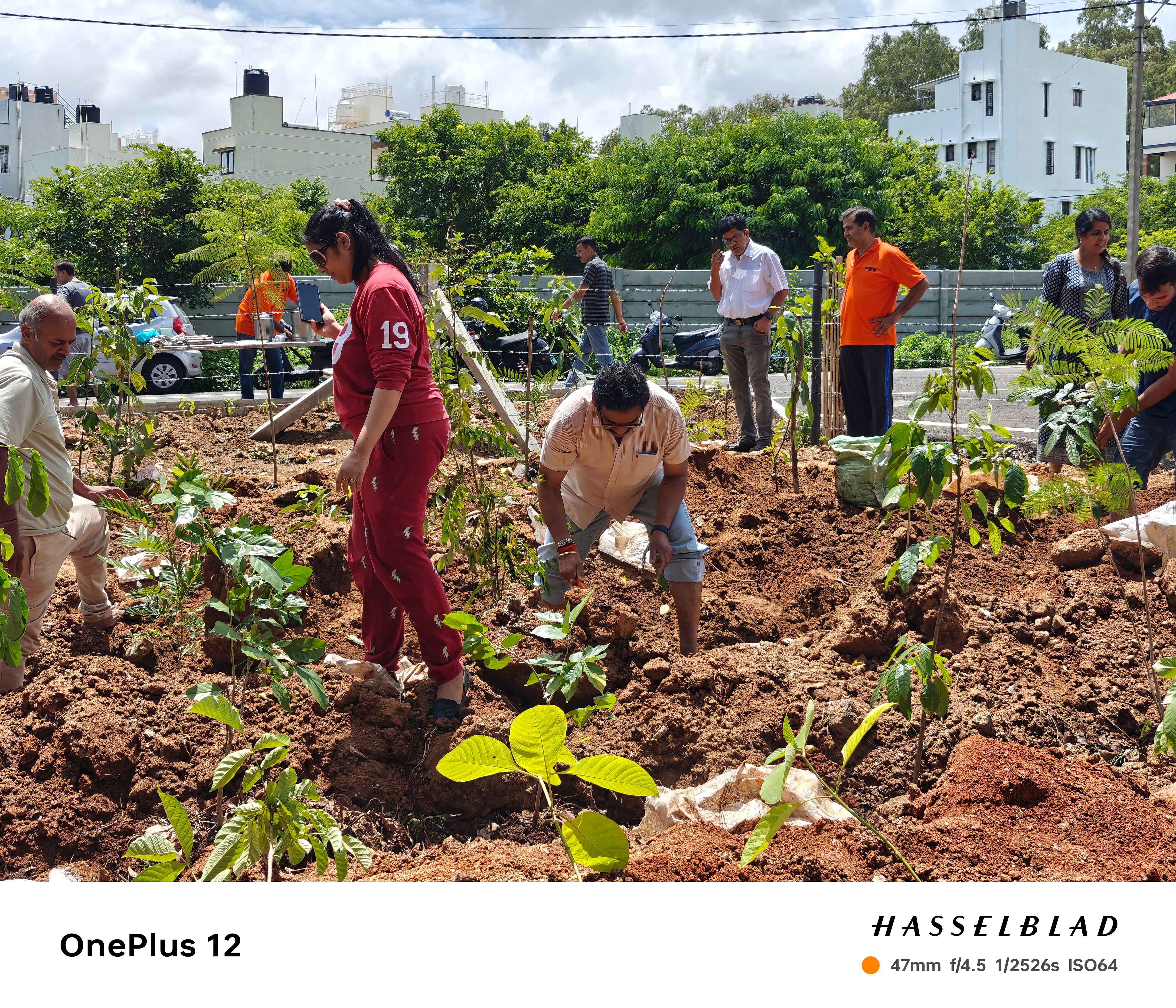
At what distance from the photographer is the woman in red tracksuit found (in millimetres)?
3219

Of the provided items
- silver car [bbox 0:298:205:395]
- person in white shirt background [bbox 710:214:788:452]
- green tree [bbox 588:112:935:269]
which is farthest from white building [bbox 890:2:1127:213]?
person in white shirt background [bbox 710:214:788:452]

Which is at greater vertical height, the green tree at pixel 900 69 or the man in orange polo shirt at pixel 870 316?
the green tree at pixel 900 69

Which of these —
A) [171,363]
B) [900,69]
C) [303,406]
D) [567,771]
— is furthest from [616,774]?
[900,69]

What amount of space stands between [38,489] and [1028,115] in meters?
46.9

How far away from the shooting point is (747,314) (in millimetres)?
6992

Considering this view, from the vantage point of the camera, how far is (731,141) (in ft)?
83.0

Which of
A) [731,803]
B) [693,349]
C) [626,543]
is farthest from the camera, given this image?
[693,349]

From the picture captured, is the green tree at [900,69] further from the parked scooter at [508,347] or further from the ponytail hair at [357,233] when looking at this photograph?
the ponytail hair at [357,233]

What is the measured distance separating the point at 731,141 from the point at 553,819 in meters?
24.6

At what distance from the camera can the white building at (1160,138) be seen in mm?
49031

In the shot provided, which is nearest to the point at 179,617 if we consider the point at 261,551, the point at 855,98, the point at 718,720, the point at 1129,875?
the point at 261,551

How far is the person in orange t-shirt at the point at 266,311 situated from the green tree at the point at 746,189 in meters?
14.0

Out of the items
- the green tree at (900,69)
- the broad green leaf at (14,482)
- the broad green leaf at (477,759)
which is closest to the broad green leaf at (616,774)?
the broad green leaf at (477,759)

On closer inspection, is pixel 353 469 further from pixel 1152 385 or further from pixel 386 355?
pixel 1152 385
